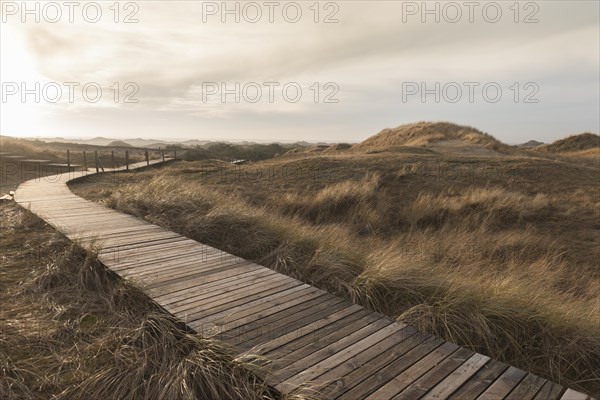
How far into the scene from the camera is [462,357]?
2.74 m

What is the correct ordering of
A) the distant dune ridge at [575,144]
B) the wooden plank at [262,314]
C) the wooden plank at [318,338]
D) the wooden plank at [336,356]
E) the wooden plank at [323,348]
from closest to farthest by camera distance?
the wooden plank at [336,356] → the wooden plank at [323,348] → the wooden plank at [318,338] → the wooden plank at [262,314] → the distant dune ridge at [575,144]

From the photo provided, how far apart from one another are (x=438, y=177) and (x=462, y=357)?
12218mm

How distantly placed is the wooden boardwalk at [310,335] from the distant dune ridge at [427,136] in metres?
25.9

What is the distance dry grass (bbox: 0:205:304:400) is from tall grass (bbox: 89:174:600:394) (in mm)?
1707

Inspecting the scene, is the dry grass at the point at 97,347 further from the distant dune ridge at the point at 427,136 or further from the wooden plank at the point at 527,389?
the distant dune ridge at the point at 427,136

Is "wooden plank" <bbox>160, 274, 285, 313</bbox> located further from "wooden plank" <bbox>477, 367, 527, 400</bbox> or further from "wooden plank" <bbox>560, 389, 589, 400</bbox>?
"wooden plank" <bbox>560, 389, 589, 400</bbox>

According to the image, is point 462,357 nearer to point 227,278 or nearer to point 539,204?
point 227,278

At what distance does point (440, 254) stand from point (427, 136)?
1007 inches

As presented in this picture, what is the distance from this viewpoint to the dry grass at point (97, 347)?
8.20ft

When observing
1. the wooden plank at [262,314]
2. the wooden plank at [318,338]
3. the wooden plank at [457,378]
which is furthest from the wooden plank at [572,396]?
the wooden plank at [262,314]

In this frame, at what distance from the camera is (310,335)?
3.00 m

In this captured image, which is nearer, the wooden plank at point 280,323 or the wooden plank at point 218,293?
the wooden plank at point 280,323

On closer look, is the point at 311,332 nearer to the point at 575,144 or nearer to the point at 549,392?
the point at 549,392

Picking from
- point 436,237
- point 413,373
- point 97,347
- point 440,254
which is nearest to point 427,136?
point 436,237
